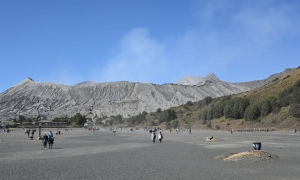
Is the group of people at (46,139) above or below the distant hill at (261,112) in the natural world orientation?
below

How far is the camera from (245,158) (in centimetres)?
1805

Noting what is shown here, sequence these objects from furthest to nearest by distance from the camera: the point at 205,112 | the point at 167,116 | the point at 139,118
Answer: the point at 139,118, the point at 167,116, the point at 205,112

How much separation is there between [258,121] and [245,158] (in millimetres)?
68737

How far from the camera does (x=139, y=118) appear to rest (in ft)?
618

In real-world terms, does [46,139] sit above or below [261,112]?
below

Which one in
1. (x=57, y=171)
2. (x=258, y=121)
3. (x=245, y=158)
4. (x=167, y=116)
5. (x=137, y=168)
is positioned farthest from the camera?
(x=167, y=116)

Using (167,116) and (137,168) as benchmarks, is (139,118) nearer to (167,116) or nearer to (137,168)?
(167,116)

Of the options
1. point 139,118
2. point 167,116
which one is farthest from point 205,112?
point 139,118

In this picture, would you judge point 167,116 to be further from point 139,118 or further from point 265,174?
point 265,174

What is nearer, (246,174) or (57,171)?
(246,174)

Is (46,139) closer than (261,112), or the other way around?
(46,139)

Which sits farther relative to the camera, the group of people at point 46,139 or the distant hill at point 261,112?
the distant hill at point 261,112

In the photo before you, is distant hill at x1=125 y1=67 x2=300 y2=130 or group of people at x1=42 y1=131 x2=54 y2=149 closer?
group of people at x1=42 y1=131 x2=54 y2=149

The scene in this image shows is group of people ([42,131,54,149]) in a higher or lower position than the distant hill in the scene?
lower
